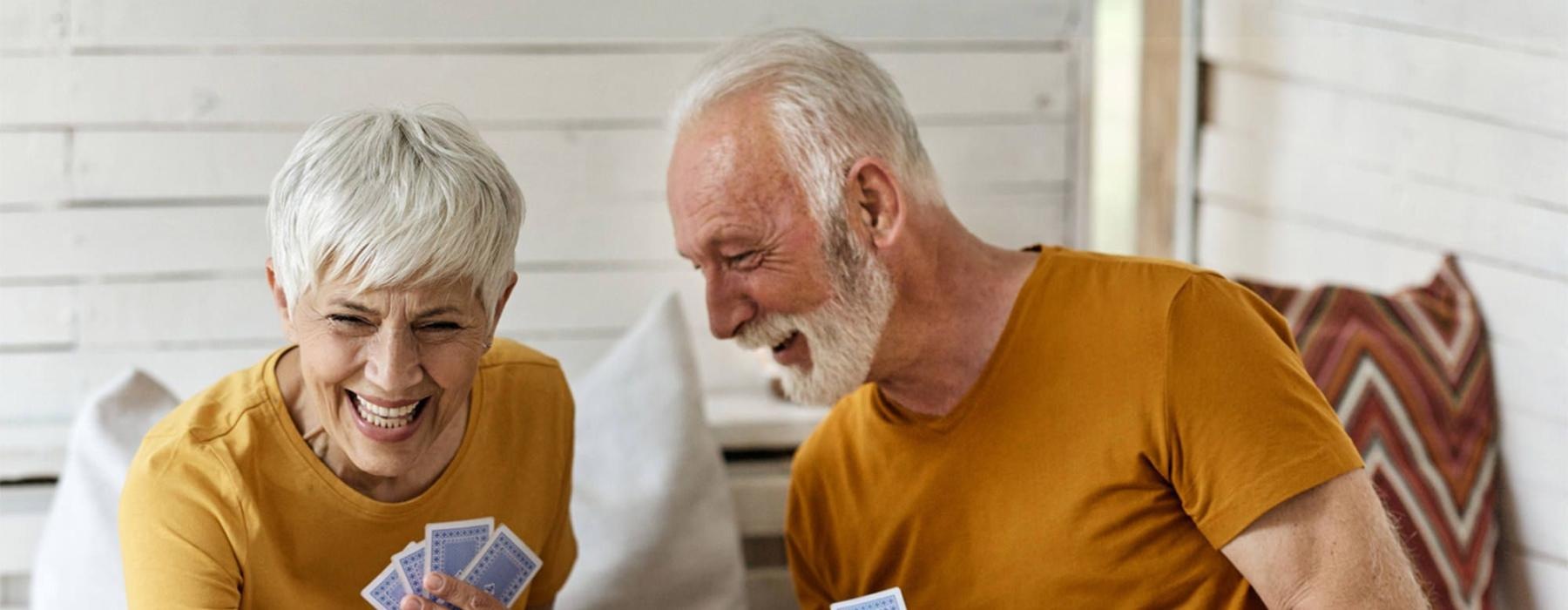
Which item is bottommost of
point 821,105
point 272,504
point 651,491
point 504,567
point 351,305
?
point 651,491

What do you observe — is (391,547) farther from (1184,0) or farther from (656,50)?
(1184,0)

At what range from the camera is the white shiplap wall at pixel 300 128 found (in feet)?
6.93

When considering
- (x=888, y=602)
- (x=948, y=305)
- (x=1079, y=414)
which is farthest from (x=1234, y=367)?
(x=888, y=602)

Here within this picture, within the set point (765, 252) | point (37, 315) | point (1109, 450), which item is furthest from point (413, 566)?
point (37, 315)

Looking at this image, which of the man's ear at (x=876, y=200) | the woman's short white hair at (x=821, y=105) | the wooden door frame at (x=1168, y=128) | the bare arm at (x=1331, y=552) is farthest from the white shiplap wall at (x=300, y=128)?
the bare arm at (x=1331, y=552)

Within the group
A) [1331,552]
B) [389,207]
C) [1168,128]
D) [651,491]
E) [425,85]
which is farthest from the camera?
[1168,128]

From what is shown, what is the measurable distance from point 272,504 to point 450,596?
8.1 inches

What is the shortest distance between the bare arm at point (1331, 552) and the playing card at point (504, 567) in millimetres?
752

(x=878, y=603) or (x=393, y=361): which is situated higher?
(x=393, y=361)

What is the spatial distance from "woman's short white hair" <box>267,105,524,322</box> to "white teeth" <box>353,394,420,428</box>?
0.12 m

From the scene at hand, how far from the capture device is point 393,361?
1361 millimetres

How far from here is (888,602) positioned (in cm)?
158

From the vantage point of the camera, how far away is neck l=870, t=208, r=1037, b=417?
1631 millimetres

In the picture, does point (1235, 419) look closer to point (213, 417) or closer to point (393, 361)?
point (393, 361)
